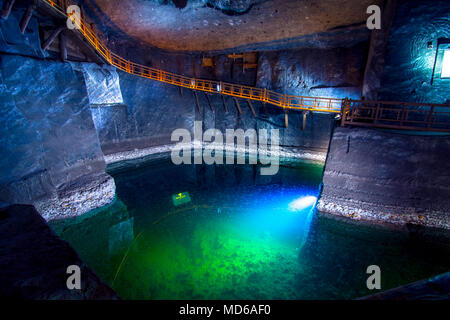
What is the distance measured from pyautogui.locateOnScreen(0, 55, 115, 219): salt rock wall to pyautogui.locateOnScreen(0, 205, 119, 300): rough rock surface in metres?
3.59

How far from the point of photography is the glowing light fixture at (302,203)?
9.03 m

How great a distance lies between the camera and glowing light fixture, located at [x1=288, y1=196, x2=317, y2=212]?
903 centimetres

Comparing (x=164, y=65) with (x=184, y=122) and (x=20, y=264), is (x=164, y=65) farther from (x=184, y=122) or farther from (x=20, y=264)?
(x=20, y=264)

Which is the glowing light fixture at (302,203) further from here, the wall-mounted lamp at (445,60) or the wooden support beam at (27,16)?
the wooden support beam at (27,16)

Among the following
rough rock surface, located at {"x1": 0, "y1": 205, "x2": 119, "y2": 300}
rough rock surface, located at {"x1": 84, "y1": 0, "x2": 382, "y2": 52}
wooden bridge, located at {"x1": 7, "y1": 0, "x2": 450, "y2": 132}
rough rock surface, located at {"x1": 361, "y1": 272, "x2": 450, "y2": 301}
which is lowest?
rough rock surface, located at {"x1": 361, "y1": 272, "x2": 450, "y2": 301}

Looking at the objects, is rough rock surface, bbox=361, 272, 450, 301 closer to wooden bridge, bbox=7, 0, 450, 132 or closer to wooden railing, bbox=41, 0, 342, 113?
wooden bridge, bbox=7, 0, 450, 132

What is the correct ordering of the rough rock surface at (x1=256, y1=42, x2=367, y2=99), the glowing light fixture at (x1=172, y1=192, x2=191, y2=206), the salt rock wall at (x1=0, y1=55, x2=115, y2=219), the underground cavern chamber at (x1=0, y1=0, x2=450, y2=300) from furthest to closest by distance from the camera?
1. the rough rock surface at (x1=256, y1=42, x2=367, y2=99)
2. the glowing light fixture at (x1=172, y1=192, x2=191, y2=206)
3. the salt rock wall at (x1=0, y1=55, x2=115, y2=219)
4. the underground cavern chamber at (x1=0, y1=0, x2=450, y2=300)

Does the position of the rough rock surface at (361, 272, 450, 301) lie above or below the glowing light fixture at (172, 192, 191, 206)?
above

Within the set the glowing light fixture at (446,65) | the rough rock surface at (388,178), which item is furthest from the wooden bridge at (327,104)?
the glowing light fixture at (446,65)

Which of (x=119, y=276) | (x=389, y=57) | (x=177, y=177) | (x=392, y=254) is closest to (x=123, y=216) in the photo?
(x=119, y=276)

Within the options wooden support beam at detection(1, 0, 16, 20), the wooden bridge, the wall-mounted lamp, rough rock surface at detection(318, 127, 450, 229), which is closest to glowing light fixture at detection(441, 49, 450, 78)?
the wall-mounted lamp

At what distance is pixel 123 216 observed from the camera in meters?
8.18

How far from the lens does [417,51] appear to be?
11070mm

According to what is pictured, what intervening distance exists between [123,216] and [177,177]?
14.0ft
